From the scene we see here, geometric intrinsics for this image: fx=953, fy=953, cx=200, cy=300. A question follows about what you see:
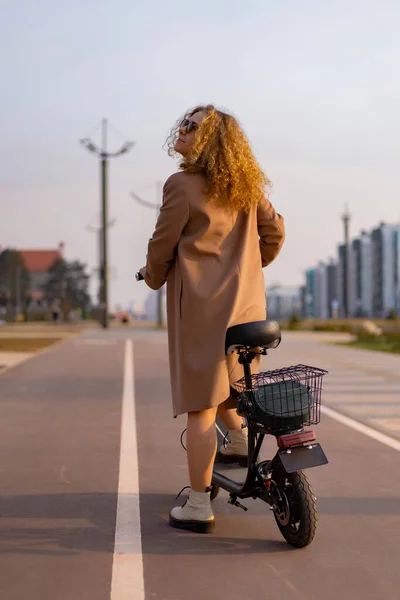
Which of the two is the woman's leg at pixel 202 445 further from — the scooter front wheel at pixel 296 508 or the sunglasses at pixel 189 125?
the sunglasses at pixel 189 125

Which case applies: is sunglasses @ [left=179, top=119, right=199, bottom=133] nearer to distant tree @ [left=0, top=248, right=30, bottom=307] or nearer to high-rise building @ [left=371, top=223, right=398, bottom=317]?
distant tree @ [left=0, top=248, right=30, bottom=307]

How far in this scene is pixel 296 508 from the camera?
462cm

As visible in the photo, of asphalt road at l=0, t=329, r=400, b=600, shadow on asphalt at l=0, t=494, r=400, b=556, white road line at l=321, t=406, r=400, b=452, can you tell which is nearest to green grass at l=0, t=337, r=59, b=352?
asphalt road at l=0, t=329, r=400, b=600

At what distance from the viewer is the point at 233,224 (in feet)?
16.4

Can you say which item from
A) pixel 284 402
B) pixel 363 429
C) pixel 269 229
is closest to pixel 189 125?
pixel 269 229

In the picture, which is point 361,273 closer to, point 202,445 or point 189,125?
point 189,125

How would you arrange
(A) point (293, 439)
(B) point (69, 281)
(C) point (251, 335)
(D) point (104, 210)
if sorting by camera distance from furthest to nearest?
(B) point (69, 281), (D) point (104, 210), (C) point (251, 335), (A) point (293, 439)

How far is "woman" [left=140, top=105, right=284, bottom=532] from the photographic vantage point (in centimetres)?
485

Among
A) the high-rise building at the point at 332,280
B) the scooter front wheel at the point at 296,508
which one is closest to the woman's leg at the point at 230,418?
the scooter front wheel at the point at 296,508

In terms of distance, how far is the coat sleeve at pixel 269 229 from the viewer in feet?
16.9

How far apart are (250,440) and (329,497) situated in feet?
4.60

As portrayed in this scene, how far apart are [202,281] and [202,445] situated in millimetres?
849

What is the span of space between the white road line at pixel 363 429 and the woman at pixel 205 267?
11.5 ft

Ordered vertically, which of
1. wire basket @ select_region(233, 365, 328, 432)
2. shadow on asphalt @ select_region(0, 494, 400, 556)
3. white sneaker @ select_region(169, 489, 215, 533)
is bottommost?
shadow on asphalt @ select_region(0, 494, 400, 556)
